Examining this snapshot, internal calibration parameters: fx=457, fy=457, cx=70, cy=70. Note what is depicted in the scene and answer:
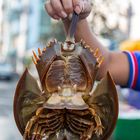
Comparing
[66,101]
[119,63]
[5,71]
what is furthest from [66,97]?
[5,71]

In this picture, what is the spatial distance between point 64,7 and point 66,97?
24cm

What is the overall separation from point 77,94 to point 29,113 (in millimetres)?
117

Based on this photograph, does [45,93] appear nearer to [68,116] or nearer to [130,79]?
[68,116]

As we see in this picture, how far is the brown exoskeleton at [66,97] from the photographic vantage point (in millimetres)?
980

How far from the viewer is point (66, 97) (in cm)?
97

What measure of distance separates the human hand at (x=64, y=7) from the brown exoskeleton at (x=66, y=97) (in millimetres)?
107

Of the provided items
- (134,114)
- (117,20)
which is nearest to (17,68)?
(117,20)

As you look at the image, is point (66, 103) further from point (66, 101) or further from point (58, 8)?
point (58, 8)

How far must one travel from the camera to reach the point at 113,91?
98cm

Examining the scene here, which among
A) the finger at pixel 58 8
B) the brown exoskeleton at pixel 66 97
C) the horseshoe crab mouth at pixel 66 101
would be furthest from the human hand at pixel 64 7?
the horseshoe crab mouth at pixel 66 101

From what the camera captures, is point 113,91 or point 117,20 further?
point 117,20

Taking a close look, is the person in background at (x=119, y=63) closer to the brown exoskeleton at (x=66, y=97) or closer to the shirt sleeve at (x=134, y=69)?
the shirt sleeve at (x=134, y=69)

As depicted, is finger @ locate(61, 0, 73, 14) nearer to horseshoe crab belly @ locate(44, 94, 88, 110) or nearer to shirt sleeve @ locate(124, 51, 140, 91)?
horseshoe crab belly @ locate(44, 94, 88, 110)

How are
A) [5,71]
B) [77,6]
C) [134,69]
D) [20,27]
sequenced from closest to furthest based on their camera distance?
[77,6], [134,69], [5,71], [20,27]
